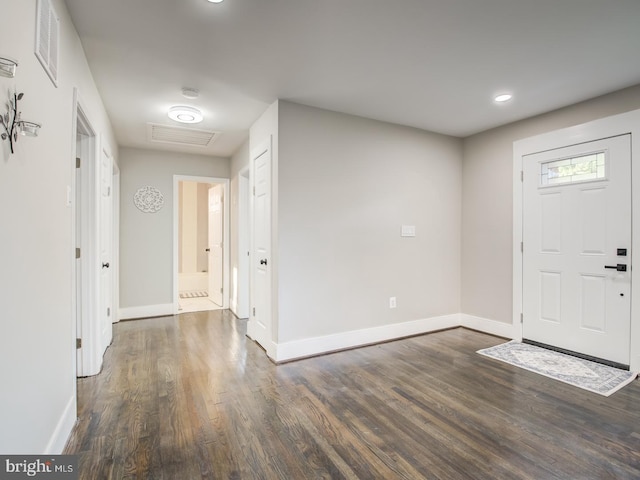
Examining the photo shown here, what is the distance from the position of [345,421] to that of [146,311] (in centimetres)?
391

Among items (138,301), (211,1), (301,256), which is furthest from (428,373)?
(138,301)

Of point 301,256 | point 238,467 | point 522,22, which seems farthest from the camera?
point 301,256

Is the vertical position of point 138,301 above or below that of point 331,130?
below

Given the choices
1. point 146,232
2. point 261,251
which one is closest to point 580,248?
point 261,251

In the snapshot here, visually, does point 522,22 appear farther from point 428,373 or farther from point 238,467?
point 238,467

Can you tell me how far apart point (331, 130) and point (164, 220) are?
3080 millimetres

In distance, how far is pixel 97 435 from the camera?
77.9 inches

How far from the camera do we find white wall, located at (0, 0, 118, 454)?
4.03ft

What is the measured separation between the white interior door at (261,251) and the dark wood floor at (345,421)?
40cm

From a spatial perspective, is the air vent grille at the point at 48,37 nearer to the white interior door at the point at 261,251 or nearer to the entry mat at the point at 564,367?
the white interior door at the point at 261,251

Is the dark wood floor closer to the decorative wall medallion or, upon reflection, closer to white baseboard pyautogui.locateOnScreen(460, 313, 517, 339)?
white baseboard pyautogui.locateOnScreen(460, 313, 517, 339)

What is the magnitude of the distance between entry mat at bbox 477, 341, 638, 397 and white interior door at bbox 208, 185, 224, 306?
4.16 meters

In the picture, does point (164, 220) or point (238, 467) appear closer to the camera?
point (238, 467)

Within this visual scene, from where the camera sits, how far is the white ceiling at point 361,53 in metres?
1.97
